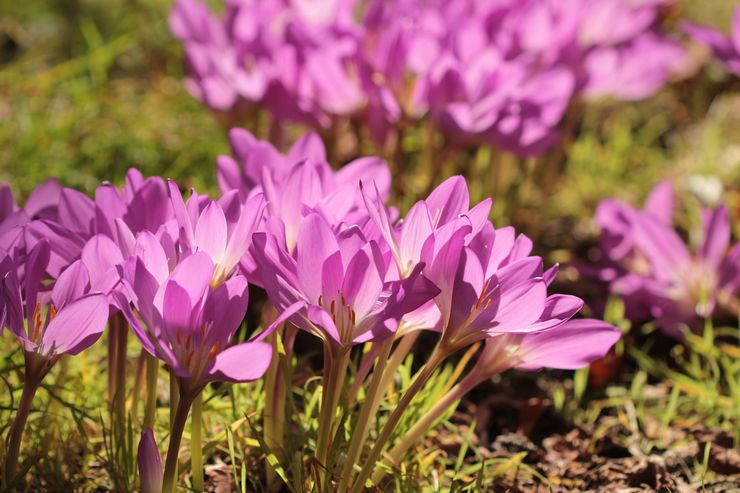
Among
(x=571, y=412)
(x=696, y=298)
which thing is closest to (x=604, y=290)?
(x=696, y=298)

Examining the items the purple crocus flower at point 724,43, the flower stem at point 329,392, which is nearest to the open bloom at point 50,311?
the flower stem at point 329,392

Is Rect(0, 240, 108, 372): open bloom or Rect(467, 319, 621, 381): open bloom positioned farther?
Rect(467, 319, 621, 381): open bloom

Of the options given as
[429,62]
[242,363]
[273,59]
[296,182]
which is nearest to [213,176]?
[273,59]

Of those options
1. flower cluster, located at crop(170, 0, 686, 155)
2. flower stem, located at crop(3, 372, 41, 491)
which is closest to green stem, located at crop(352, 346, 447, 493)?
flower stem, located at crop(3, 372, 41, 491)

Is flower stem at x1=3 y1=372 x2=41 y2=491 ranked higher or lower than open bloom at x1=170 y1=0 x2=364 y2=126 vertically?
lower

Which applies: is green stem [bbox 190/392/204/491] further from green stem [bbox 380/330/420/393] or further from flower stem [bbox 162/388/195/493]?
green stem [bbox 380/330/420/393]

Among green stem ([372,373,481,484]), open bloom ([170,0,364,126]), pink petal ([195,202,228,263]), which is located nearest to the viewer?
pink petal ([195,202,228,263])

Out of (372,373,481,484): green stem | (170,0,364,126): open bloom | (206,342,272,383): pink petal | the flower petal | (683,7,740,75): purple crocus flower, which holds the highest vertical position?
(170,0,364,126): open bloom

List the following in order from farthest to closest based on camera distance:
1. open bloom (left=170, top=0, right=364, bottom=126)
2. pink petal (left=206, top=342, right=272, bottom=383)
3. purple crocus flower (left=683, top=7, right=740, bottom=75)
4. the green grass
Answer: open bloom (left=170, top=0, right=364, bottom=126), purple crocus flower (left=683, top=7, right=740, bottom=75), the green grass, pink petal (left=206, top=342, right=272, bottom=383)
